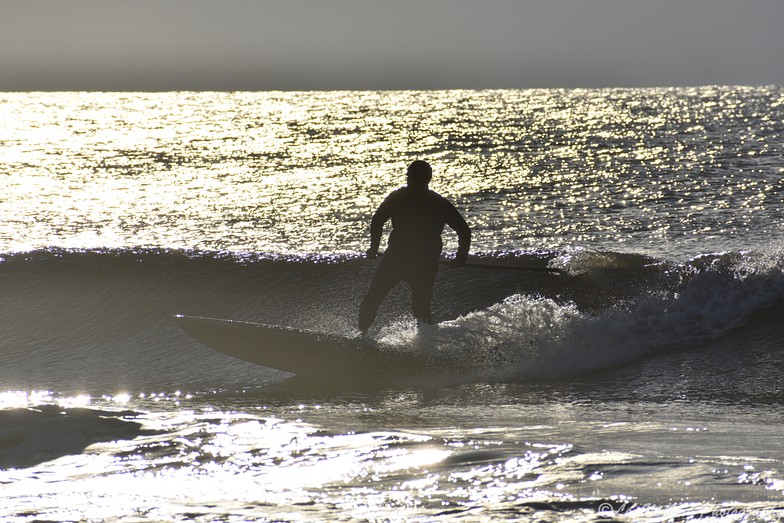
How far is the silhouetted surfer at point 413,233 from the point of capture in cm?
888

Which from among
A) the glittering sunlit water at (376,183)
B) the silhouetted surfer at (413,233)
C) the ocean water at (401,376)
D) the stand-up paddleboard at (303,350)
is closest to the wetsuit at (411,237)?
the silhouetted surfer at (413,233)

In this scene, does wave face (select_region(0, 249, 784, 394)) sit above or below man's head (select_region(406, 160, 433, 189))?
below

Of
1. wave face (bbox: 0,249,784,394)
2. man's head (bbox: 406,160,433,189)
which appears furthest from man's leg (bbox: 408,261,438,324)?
man's head (bbox: 406,160,433,189)

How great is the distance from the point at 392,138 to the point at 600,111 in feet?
127

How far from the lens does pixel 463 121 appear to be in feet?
240

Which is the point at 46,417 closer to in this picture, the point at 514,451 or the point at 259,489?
the point at 259,489

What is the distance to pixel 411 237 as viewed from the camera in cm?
891

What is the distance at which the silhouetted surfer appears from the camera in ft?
29.1

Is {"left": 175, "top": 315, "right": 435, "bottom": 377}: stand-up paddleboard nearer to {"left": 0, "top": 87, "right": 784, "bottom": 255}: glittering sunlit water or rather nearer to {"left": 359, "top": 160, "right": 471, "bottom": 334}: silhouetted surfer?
{"left": 359, "top": 160, "right": 471, "bottom": 334}: silhouetted surfer

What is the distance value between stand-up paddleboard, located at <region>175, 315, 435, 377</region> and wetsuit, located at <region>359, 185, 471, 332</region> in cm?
44

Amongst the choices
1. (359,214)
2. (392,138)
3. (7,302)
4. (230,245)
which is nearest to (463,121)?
(392,138)

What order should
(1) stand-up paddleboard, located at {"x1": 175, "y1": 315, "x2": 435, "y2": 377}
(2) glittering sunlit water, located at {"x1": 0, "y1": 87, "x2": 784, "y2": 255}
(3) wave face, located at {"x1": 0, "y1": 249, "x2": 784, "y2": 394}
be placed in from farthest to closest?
(2) glittering sunlit water, located at {"x1": 0, "y1": 87, "x2": 784, "y2": 255} → (3) wave face, located at {"x1": 0, "y1": 249, "x2": 784, "y2": 394} → (1) stand-up paddleboard, located at {"x1": 175, "y1": 315, "x2": 435, "y2": 377}

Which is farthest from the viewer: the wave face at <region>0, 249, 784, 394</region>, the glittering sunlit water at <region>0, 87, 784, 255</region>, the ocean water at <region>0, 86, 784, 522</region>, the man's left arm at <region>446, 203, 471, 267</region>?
the glittering sunlit water at <region>0, 87, 784, 255</region>

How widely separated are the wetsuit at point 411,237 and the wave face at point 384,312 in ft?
1.73
